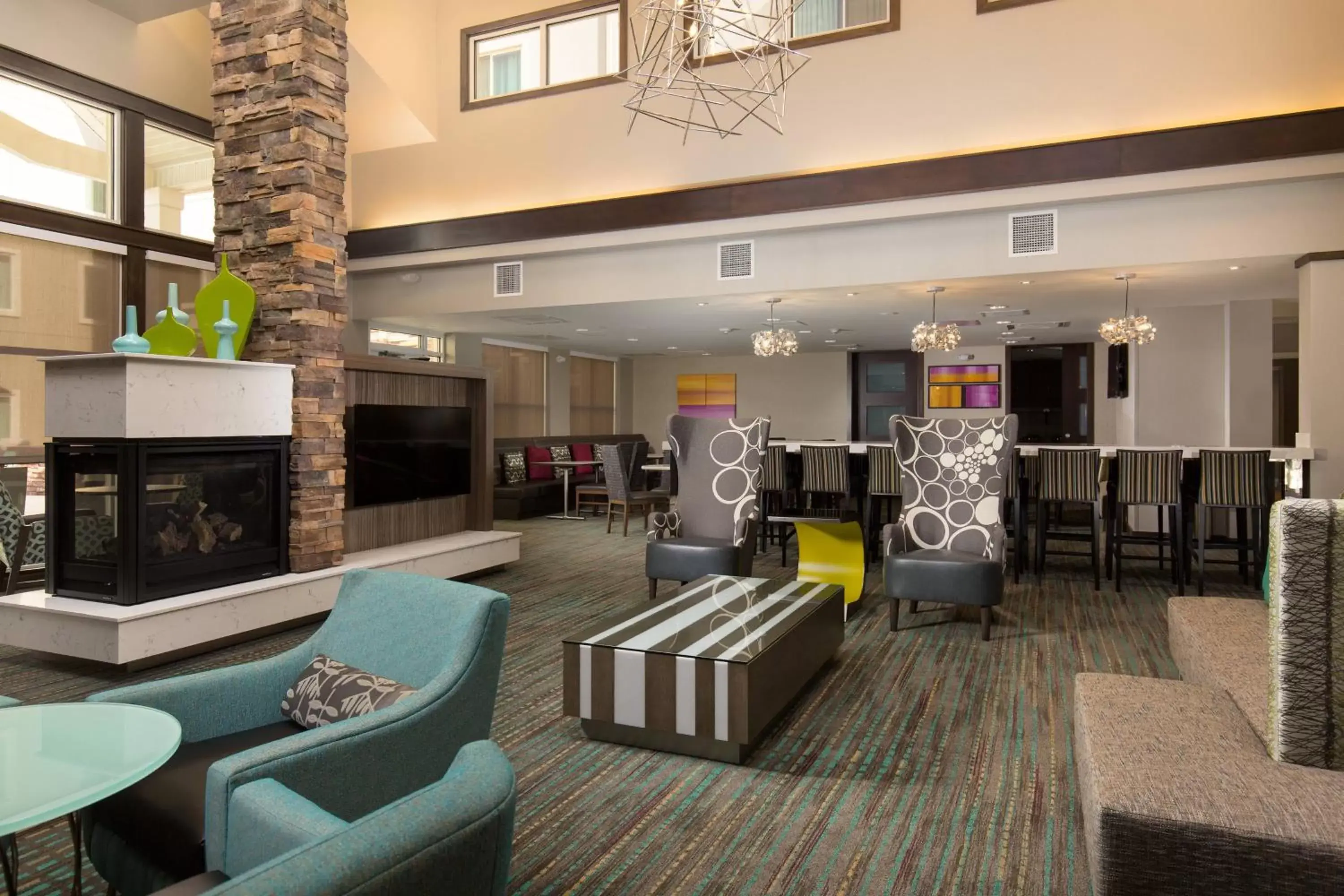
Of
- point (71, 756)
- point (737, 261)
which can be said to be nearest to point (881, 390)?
point (737, 261)

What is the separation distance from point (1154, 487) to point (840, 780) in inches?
165

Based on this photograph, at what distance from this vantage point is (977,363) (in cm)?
Result: 1286

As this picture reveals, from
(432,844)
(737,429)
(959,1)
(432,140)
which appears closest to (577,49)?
(432,140)

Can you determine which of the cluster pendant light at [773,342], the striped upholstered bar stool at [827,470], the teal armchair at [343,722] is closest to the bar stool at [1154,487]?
the striped upholstered bar stool at [827,470]

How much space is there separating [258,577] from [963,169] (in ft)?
18.0

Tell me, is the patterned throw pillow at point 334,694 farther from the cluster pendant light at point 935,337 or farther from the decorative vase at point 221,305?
the cluster pendant light at point 935,337

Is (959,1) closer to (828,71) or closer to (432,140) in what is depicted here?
(828,71)

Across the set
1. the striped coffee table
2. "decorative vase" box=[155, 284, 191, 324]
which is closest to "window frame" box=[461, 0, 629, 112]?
"decorative vase" box=[155, 284, 191, 324]

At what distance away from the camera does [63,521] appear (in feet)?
→ 13.2

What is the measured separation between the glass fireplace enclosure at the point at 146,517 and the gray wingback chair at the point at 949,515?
355 centimetres

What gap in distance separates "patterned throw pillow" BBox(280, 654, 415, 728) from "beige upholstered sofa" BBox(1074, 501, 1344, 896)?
1461 mm

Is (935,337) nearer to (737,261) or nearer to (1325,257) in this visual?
(737,261)

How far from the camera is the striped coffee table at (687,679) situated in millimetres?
2758

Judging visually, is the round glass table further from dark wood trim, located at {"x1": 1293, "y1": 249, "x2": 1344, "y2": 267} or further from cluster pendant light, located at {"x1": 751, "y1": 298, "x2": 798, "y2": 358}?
cluster pendant light, located at {"x1": 751, "y1": 298, "x2": 798, "y2": 358}
